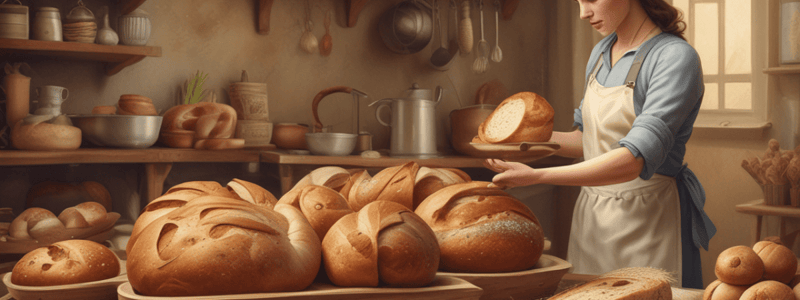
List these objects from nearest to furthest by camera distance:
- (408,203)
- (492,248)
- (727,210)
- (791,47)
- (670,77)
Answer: (492,248), (408,203), (670,77), (791,47), (727,210)

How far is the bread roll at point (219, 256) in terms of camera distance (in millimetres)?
748

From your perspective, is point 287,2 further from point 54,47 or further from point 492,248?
point 492,248

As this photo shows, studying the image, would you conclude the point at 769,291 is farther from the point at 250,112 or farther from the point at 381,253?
the point at 250,112

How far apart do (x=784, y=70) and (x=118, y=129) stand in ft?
9.10

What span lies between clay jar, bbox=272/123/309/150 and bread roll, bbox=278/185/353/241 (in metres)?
1.80

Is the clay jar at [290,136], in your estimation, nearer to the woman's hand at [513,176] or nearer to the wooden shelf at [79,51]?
the wooden shelf at [79,51]

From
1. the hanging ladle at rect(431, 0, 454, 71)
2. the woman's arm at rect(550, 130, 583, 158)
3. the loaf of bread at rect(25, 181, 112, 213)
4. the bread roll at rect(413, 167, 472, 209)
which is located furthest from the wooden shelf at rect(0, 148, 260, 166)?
the bread roll at rect(413, 167, 472, 209)

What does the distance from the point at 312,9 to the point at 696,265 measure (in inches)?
84.5

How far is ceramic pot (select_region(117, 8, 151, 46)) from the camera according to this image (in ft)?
7.97

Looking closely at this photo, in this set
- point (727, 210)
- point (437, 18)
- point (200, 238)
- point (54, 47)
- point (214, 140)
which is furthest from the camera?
point (437, 18)

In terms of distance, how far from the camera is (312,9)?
3.04 meters

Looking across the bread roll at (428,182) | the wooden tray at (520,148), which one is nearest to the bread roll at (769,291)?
the bread roll at (428,182)

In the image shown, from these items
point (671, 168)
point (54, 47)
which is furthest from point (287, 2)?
point (671, 168)

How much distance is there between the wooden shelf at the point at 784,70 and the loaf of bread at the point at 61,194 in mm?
2892
